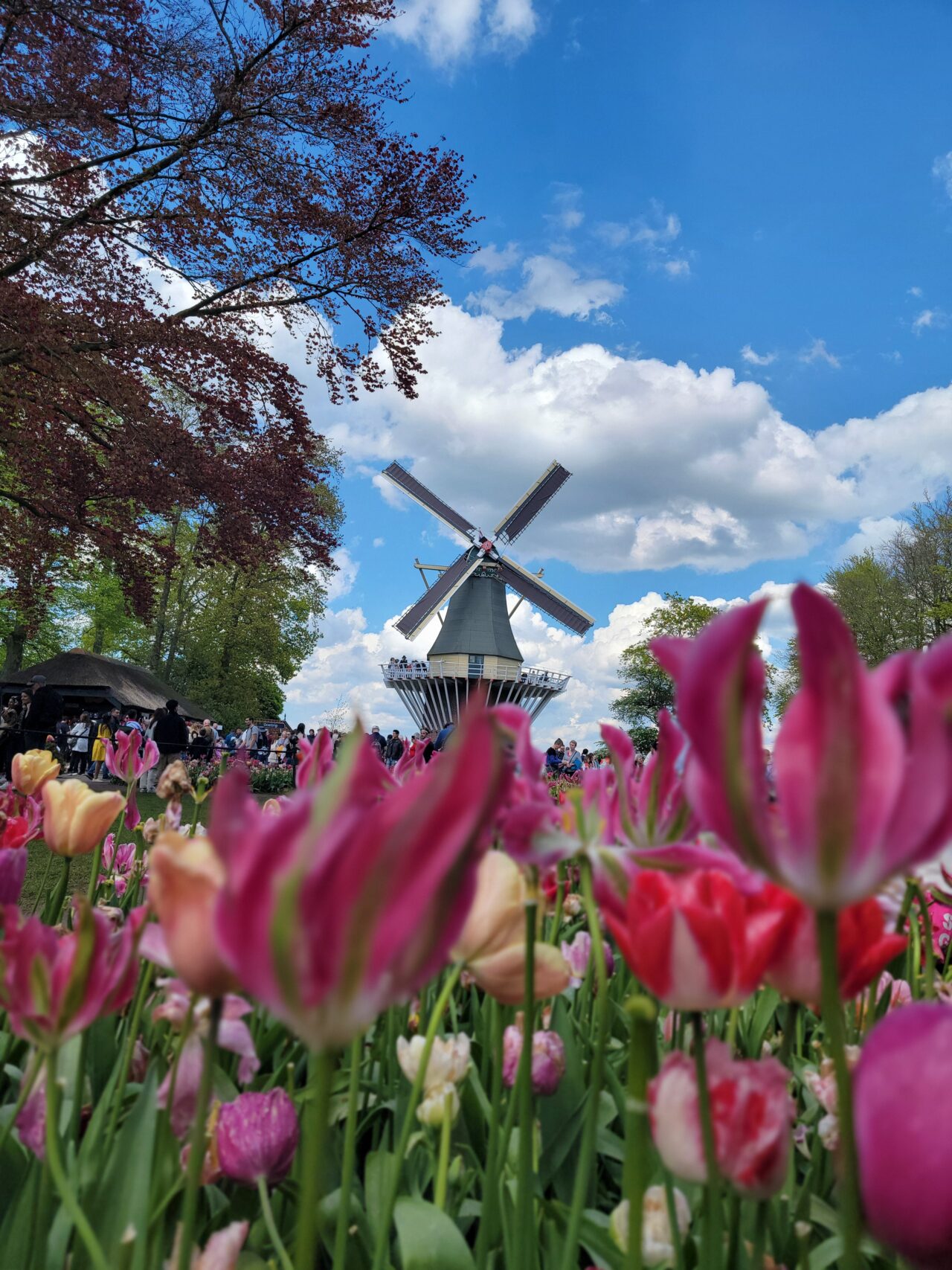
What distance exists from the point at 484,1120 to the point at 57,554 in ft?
37.9

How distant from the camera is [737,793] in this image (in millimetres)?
432

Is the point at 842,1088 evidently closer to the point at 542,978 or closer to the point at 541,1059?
the point at 542,978

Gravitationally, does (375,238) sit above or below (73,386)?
above

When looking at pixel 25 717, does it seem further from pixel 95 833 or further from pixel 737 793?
pixel 737 793

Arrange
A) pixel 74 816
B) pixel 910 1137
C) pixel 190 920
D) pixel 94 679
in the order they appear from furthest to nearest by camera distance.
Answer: pixel 94 679, pixel 74 816, pixel 190 920, pixel 910 1137

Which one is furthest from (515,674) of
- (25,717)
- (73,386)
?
(73,386)

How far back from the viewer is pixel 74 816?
1347 millimetres

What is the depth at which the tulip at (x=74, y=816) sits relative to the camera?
134 cm

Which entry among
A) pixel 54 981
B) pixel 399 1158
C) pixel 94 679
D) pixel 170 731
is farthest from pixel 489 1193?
pixel 94 679

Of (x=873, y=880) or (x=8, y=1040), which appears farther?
(x=8, y=1040)

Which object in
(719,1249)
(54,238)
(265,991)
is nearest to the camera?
(265,991)

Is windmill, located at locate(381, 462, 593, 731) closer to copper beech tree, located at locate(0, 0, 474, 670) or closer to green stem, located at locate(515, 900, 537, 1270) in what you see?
copper beech tree, located at locate(0, 0, 474, 670)

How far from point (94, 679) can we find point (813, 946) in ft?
96.4

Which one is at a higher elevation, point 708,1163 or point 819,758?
point 819,758
